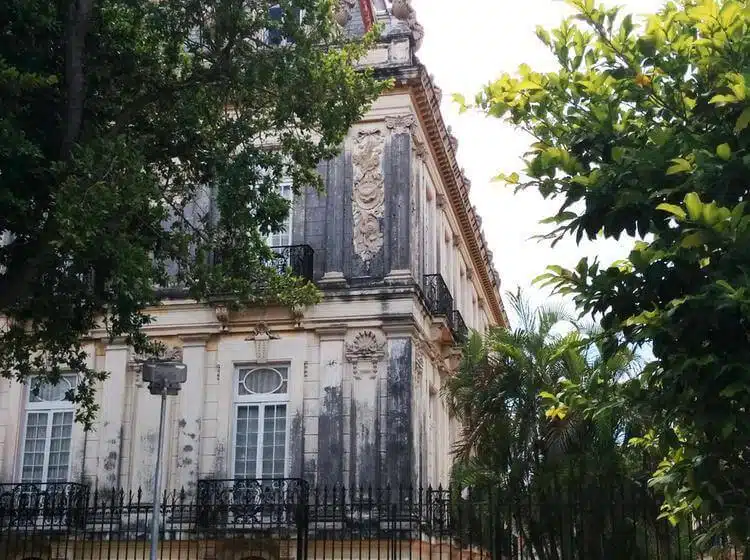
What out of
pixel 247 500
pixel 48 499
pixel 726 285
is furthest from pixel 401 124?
pixel 726 285

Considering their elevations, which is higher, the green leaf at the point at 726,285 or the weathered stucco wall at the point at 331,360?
the weathered stucco wall at the point at 331,360

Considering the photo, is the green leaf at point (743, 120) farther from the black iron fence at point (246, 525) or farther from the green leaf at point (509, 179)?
the black iron fence at point (246, 525)

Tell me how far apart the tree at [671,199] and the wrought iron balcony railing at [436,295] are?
1147cm

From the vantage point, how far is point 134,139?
12.9 m

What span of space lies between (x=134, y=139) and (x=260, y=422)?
256 inches

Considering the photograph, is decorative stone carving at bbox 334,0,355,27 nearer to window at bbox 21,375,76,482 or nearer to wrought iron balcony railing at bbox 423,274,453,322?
wrought iron balcony railing at bbox 423,274,453,322

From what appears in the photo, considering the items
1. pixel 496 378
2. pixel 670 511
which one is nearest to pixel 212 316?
pixel 496 378

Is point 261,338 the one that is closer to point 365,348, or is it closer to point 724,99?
point 365,348

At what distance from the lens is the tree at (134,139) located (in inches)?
439

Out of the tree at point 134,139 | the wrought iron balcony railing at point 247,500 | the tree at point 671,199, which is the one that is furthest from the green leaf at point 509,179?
the wrought iron balcony railing at point 247,500

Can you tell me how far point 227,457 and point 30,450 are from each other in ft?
12.6

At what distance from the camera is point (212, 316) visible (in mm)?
18000

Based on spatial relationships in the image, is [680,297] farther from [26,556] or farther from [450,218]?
[450,218]

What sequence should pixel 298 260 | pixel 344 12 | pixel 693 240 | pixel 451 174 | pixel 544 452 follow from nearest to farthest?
pixel 693 240, pixel 544 452, pixel 298 260, pixel 344 12, pixel 451 174
